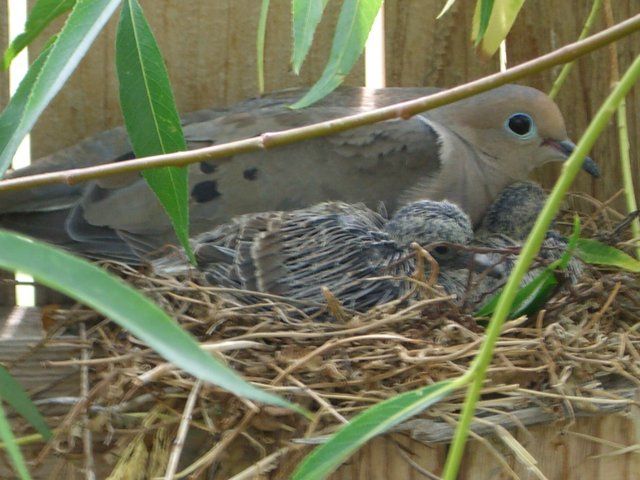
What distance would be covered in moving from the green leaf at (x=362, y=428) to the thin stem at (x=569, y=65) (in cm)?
118

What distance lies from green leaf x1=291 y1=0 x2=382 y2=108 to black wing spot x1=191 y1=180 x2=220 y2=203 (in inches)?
28.1

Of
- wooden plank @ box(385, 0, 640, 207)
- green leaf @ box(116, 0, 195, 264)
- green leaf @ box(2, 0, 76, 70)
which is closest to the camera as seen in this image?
green leaf @ box(116, 0, 195, 264)

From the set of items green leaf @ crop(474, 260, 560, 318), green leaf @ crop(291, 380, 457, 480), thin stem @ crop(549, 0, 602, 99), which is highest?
thin stem @ crop(549, 0, 602, 99)

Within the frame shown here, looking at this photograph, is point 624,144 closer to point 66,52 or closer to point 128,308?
point 66,52

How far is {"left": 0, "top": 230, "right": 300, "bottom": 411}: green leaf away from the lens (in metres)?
0.68

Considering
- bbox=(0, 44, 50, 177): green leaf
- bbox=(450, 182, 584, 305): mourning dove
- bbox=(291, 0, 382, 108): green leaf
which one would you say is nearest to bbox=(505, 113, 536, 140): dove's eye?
bbox=(450, 182, 584, 305): mourning dove

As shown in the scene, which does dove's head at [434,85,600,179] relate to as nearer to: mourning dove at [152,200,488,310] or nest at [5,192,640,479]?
mourning dove at [152,200,488,310]

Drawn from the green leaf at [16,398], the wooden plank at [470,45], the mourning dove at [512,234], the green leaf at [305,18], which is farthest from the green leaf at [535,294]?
the green leaf at [16,398]

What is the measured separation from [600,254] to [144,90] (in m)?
0.94

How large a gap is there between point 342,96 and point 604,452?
876 millimetres

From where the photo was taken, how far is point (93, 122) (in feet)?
6.35

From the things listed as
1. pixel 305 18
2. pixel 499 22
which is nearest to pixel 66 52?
pixel 305 18

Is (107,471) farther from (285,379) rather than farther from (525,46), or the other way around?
(525,46)

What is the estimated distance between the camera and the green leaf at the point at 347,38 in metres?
1.19
